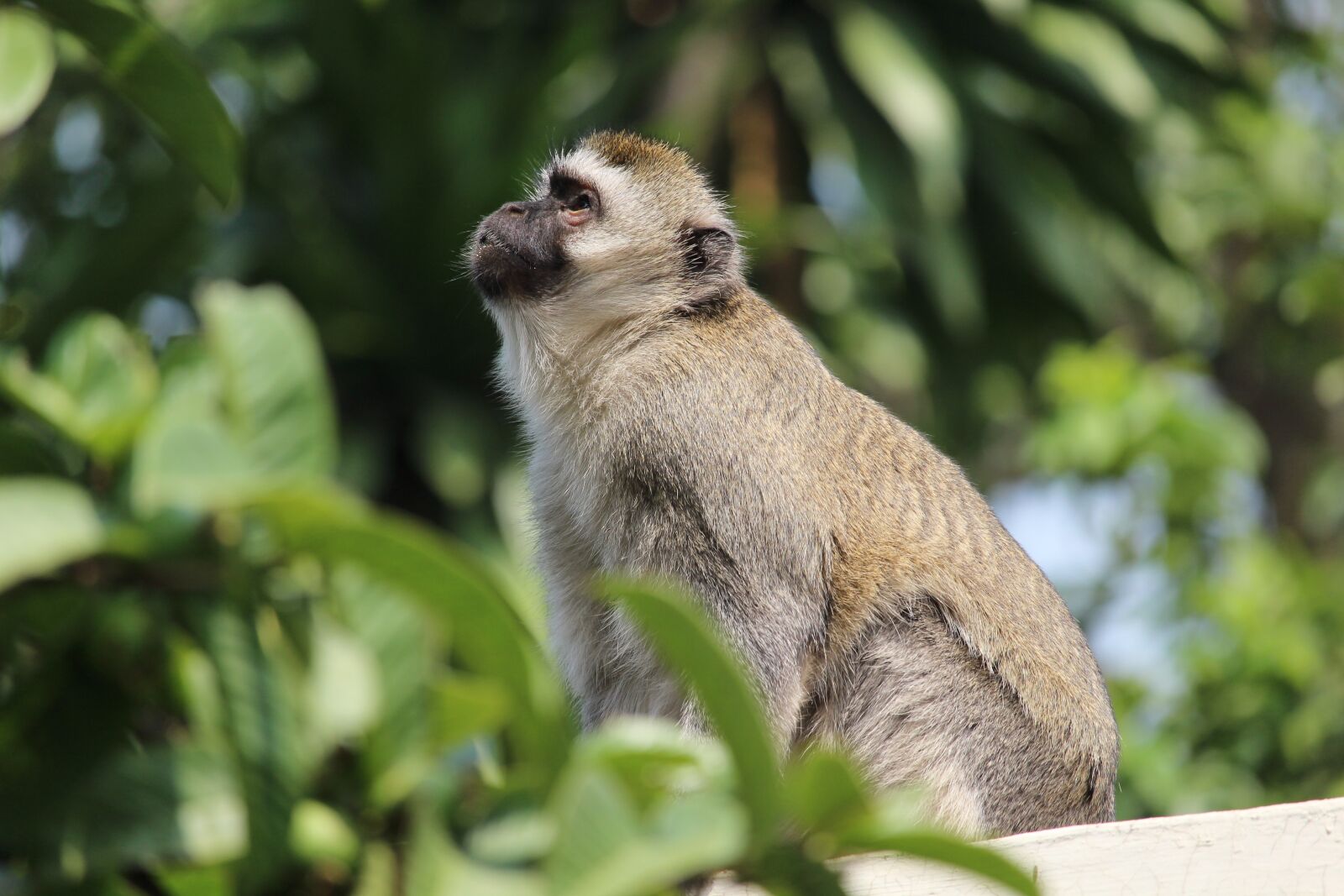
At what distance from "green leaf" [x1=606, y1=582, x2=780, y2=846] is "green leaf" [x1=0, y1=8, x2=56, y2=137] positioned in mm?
1040

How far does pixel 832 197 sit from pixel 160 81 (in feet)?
35.0

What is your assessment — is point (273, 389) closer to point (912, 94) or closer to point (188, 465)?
point (188, 465)

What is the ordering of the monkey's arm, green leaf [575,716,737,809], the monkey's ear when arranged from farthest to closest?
1. the monkey's ear
2. the monkey's arm
3. green leaf [575,716,737,809]

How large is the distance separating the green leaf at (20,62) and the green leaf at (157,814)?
91 centimetres

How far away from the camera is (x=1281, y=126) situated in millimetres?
10961

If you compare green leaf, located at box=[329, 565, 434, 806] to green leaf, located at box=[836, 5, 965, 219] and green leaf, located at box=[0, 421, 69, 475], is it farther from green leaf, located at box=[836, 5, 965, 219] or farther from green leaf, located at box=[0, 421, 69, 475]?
green leaf, located at box=[836, 5, 965, 219]

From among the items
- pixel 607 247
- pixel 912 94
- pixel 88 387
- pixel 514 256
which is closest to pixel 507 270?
pixel 514 256

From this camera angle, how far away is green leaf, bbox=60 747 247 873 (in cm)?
95

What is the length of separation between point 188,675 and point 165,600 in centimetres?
5

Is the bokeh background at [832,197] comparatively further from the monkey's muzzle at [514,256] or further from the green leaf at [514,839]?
the green leaf at [514,839]

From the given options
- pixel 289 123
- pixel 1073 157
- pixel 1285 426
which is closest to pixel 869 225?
pixel 1073 157

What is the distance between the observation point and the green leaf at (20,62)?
63.7 inches

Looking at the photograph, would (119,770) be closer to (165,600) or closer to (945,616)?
(165,600)

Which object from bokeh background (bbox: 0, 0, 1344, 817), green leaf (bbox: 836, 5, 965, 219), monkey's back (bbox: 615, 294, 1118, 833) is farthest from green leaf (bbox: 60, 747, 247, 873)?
green leaf (bbox: 836, 5, 965, 219)
